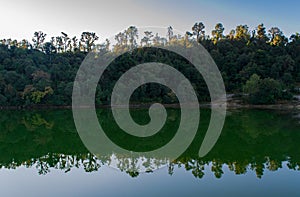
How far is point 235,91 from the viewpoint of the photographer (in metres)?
34.2

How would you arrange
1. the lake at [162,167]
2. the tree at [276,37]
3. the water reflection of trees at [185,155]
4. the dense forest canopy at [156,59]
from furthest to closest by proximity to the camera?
the tree at [276,37] → the dense forest canopy at [156,59] → the water reflection of trees at [185,155] → the lake at [162,167]

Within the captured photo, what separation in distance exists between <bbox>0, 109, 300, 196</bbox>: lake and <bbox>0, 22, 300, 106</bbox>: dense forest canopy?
1662 cm

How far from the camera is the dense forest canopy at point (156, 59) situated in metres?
30.4

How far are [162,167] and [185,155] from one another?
171 centimetres

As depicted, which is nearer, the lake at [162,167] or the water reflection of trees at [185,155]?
the lake at [162,167]

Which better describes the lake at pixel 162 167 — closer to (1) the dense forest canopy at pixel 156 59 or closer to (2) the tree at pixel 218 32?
(1) the dense forest canopy at pixel 156 59

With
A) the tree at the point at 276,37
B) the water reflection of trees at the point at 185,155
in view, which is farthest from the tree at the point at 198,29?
the water reflection of trees at the point at 185,155

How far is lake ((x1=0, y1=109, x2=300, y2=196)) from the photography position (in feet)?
22.9

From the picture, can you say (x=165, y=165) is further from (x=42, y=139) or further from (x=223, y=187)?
(x=42, y=139)

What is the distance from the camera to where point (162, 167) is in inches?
350

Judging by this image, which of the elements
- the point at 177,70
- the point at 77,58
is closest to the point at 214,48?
the point at 177,70

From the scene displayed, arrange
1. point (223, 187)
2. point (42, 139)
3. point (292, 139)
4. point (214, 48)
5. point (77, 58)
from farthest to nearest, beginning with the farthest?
point (214, 48), point (77, 58), point (42, 139), point (292, 139), point (223, 187)

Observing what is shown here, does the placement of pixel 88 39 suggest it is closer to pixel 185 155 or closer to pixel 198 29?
pixel 198 29

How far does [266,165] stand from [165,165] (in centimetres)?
315
